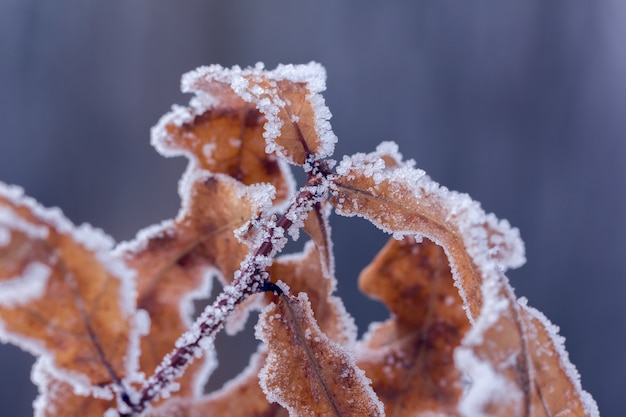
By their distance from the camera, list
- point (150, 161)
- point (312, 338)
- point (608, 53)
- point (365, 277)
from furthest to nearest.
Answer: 1. point (150, 161)
2. point (608, 53)
3. point (365, 277)
4. point (312, 338)

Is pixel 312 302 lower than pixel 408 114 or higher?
lower

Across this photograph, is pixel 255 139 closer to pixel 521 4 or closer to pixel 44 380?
pixel 44 380

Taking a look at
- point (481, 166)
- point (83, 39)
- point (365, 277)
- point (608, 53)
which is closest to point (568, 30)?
point (608, 53)

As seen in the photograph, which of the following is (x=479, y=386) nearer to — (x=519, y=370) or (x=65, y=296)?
(x=519, y=370)

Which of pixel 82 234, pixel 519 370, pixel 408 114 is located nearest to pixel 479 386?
pixel 519 370

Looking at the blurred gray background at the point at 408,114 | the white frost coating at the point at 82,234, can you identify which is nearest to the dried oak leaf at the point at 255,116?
the white frost coating at the point at 82,234

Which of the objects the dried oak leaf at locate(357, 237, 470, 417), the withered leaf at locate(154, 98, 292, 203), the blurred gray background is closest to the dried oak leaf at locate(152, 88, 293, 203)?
the withered leaf at locate(154, 98, 292, 203)
